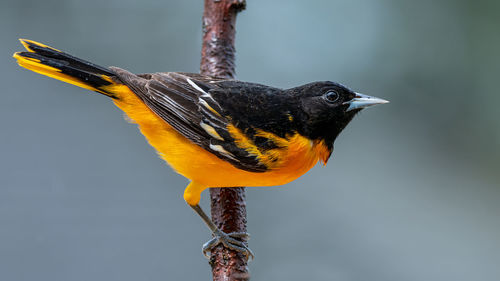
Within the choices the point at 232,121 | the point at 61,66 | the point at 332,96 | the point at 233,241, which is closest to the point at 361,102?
the point at 332,96

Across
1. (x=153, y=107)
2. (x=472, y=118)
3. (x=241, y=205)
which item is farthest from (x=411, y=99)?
(x=153, y=107)

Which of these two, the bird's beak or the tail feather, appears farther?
the tail feather

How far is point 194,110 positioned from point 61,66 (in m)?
0.76

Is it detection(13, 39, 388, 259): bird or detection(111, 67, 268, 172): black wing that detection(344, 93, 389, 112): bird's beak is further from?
detection(111, 67, 268, 172): black wing

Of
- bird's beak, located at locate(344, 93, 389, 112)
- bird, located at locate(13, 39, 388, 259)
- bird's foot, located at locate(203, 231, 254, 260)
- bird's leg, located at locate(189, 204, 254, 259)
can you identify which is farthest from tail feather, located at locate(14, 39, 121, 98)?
bird's beak, located at locate(344, 93, 389, 112)

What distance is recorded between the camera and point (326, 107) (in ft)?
8.45

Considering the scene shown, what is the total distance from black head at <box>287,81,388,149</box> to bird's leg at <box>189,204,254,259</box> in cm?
68

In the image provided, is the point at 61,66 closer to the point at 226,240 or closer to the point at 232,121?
the point at 232,121

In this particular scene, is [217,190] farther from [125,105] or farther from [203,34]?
[203,34]

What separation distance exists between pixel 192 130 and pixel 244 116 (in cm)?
29

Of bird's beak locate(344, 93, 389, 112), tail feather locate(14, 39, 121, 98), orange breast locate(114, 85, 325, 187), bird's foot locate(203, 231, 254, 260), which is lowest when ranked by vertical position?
bird's foot locate(203, 231, 254, 260)

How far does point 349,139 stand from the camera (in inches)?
163

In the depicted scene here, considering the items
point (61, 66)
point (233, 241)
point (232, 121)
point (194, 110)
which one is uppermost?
point (61, 66)

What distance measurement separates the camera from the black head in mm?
2576
